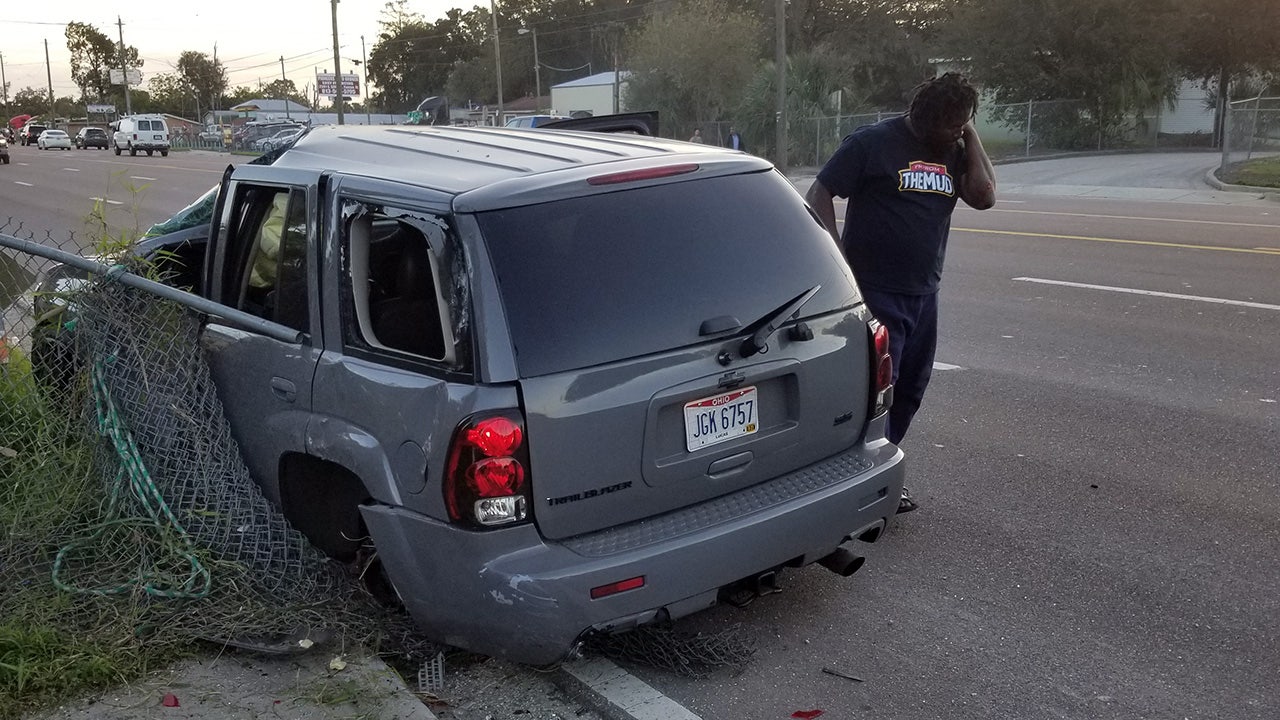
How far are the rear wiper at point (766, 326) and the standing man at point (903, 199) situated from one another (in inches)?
41.7

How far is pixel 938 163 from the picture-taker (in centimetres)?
477

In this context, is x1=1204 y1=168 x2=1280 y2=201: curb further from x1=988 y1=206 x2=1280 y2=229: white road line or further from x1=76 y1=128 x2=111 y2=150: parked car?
x1=76 y1=128 x2=111 y2=150: parked car

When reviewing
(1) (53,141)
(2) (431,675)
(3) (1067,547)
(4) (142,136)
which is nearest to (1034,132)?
(3) (1067,547)

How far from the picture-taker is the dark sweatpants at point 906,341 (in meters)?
4.75

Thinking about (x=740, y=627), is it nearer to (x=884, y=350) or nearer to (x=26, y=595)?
(x=884, y=350)

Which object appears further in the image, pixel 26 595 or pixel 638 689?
pixel 26 595

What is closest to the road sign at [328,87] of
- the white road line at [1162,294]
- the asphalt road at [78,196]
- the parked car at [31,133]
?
the parked car at [31,133]

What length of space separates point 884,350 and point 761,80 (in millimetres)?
34531

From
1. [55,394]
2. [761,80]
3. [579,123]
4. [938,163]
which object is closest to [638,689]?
[938,163]

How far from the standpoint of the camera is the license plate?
11.3 ft

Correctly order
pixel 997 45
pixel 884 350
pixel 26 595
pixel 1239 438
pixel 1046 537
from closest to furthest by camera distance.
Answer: pixel 26 595
pixel 884 350
pixel 1046 537
pixel 1239 438
pixel 997 45

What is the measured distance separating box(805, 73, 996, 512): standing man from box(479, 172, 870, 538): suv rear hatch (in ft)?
2.87

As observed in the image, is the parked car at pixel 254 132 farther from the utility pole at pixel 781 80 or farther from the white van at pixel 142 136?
the utility pole at pixel 781 80

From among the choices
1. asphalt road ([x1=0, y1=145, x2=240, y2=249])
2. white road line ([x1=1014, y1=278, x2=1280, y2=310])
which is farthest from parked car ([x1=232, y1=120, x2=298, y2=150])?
white road line ([x1=1014, y1=278, x2=1280, y2=310])
